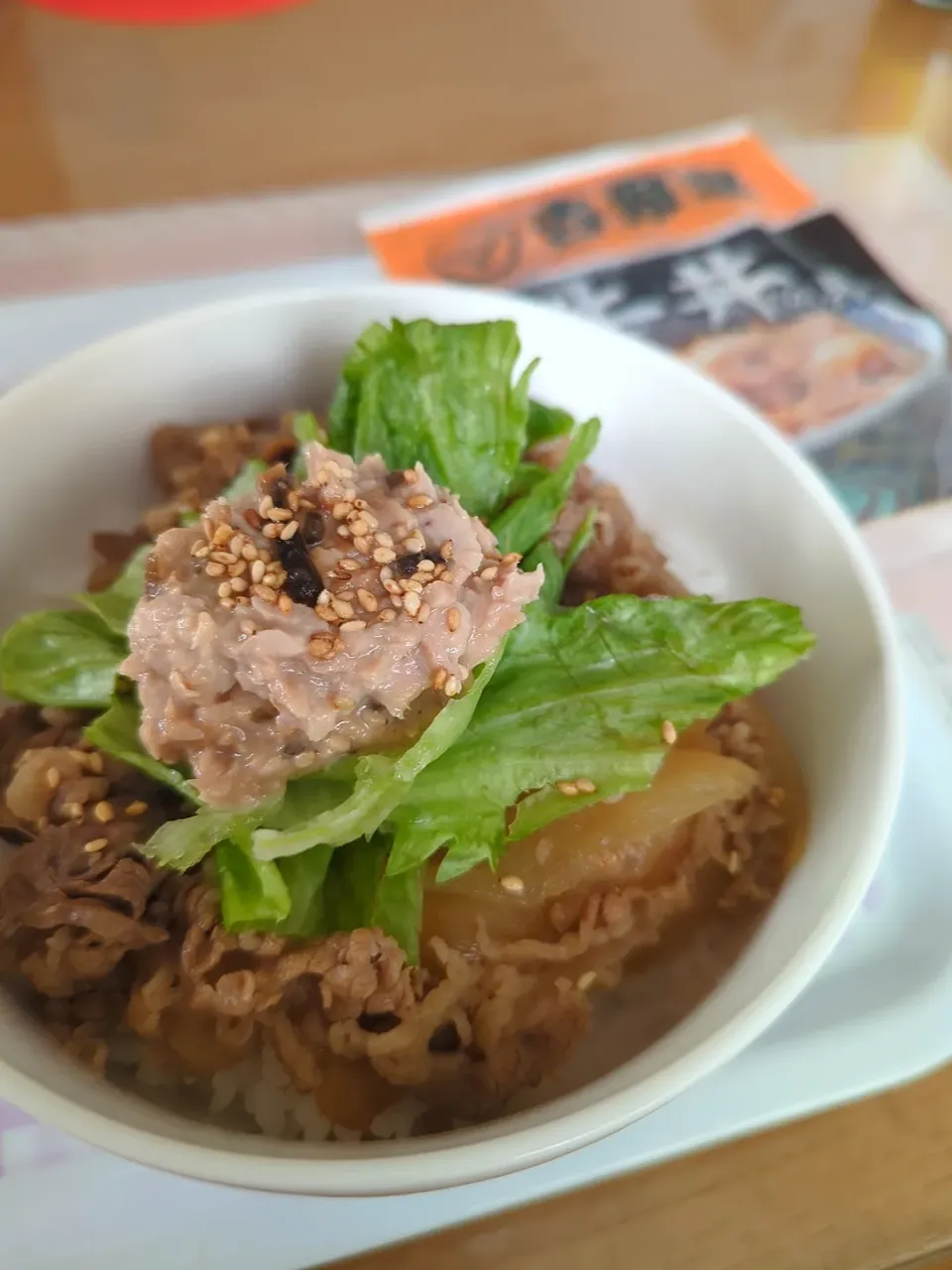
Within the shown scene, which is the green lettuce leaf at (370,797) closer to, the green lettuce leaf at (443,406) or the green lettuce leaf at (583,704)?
the green lettuce leaf at (583,704)

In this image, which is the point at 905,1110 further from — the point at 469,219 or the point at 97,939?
the point at 469,219

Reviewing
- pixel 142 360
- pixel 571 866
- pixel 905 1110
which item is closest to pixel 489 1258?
pixel 571 866

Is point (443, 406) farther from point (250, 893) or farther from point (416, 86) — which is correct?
point (416, 86)

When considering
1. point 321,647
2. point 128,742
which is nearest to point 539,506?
point 321,647

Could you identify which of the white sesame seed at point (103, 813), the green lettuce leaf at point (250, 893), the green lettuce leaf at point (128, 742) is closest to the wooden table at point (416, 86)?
the green lettuce leaf at point (128, 742)

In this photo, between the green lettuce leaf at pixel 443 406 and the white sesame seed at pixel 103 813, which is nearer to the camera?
the white sesame seed at pixel 103 813
